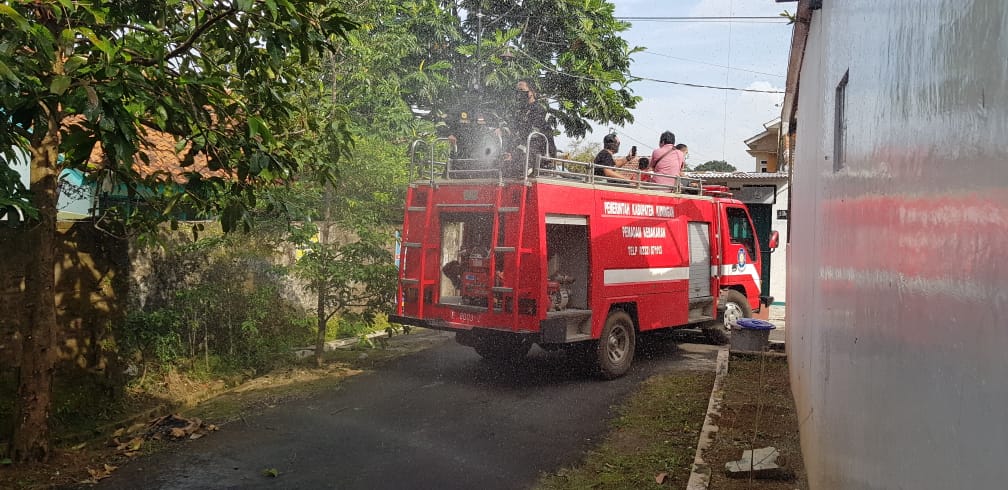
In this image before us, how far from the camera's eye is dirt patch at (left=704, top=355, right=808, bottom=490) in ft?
17.3

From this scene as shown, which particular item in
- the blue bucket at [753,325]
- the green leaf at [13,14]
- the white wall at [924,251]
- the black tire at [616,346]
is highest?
the green leaf at [13,14]

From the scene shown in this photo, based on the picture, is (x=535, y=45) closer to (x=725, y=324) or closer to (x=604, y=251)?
(x=725, y=324)

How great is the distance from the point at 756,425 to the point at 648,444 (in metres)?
1.26

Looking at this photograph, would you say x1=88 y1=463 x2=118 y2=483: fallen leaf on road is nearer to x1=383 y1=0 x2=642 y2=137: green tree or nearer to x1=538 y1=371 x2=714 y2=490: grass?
x1=538 y1=371 x2=714 y2=490: grass

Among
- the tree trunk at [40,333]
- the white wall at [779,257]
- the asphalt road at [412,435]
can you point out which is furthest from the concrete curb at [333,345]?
the white wall at [779,257]

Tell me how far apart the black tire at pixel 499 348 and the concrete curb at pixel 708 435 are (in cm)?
226

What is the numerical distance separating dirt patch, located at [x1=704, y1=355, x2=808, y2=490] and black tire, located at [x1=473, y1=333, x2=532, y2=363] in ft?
8.36

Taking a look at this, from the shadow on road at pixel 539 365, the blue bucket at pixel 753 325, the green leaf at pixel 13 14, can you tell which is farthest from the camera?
the blue bucket at pixel 753 325

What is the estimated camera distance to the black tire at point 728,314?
12.0m

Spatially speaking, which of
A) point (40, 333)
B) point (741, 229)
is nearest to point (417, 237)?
point (40, 333)

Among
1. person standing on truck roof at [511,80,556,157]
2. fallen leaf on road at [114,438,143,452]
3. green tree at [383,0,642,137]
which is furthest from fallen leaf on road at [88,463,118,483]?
green tree at [383,0,642,137]

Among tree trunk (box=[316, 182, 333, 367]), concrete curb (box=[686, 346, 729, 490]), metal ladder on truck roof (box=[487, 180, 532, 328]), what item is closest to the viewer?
concrete curb (box=[686, 346, 729, 490])

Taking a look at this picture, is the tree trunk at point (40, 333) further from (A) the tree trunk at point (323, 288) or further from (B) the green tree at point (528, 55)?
(B) the green tree at point (528, 55)

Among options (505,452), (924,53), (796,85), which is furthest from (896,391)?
(796,85)
